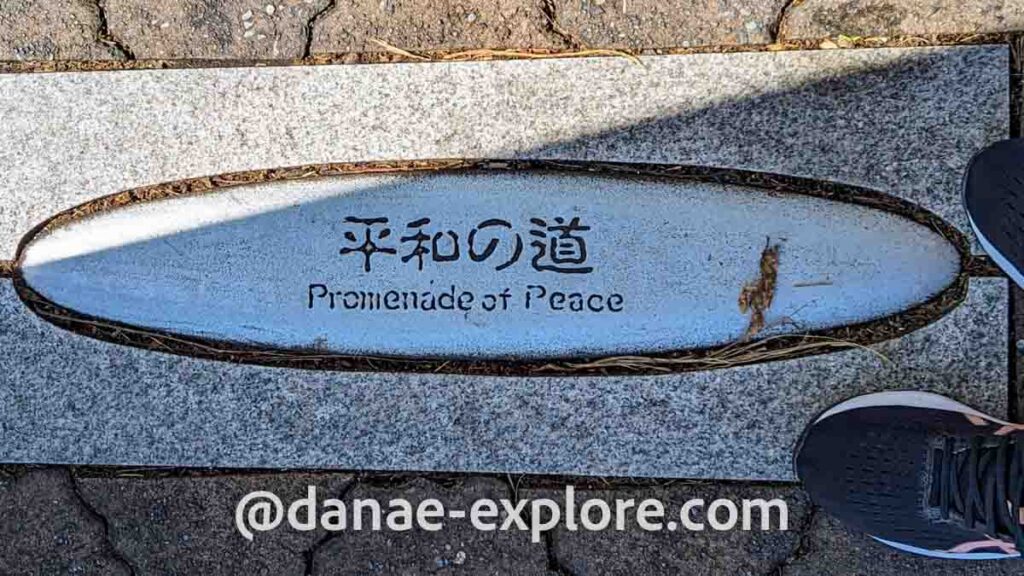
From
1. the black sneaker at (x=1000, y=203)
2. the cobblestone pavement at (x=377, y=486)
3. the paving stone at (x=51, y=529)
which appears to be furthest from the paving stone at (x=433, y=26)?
the paving stone at (x=51, y=529)

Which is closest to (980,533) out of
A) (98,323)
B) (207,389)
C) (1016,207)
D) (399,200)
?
(1016,207)

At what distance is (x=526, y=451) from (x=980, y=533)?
0.86 metres

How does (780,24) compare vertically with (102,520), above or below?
above

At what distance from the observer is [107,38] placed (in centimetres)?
167

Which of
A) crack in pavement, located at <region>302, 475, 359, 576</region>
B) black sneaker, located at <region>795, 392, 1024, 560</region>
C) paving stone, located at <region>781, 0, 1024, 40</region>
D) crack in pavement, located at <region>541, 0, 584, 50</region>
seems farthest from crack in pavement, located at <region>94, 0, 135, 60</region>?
black sneaker, located at <region>795, 392, 1024, 560</region>

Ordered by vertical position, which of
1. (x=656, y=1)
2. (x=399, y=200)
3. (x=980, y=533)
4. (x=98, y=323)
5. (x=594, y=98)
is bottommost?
(x=980, y=533)

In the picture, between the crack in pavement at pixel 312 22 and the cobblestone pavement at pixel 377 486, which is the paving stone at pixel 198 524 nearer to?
the cobblestone pavement at pixel 377 486

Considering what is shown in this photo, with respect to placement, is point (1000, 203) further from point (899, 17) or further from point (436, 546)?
point (436, 546)

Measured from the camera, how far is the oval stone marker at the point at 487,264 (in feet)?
5.07

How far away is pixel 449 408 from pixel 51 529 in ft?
2.88

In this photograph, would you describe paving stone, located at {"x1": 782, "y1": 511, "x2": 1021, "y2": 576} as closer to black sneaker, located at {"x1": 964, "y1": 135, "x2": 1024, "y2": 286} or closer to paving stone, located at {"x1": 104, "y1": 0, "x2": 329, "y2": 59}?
black sneaker, located at {"x1": 964, "y1": 135, "x2": 1024, "y2": 286}

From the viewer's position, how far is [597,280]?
1579mm

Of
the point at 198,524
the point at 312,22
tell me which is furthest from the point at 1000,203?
the point at 198,524

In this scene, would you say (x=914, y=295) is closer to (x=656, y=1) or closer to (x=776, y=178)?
(x=776, y=178)
